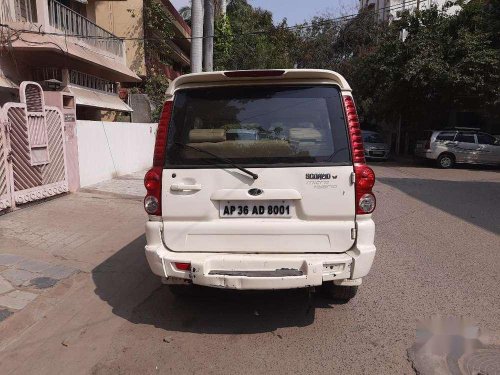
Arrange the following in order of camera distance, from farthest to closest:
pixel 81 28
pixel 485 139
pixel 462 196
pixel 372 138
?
pixel 372 138 < pixel 485 139 < pixel 81 28 < pixel 462 196

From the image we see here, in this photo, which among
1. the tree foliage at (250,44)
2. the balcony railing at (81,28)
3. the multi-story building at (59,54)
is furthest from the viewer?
the tree foliage at (250,44)

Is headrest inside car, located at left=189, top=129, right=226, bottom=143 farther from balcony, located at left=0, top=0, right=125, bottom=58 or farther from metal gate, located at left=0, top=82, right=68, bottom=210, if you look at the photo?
balcony, located at left=0, top=0, right=125, bottom=58

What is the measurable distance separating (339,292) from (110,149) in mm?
9614

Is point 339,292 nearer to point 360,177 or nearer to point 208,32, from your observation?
point 360,177

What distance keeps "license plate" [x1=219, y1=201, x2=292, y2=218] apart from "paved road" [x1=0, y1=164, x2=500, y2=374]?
3.28 feet

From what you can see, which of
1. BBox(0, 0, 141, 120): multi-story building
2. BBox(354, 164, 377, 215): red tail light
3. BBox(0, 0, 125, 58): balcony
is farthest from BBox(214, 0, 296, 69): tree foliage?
BBox(354, 164, 377, 215): red tail light

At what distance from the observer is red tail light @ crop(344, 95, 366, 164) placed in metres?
3.49

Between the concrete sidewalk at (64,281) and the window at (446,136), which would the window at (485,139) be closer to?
the window at (446,136)

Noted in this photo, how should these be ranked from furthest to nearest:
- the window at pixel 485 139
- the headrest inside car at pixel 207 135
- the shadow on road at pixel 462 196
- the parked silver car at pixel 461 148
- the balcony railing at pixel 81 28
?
the window at pixel 485 139
the parked silver car at pixel 461 148
the balcony railing at pixel 81 28
the shadow on road at pixel 462 196
the headrest inside car at pixel 207 135

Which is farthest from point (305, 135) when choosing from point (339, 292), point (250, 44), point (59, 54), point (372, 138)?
point (250, 44)

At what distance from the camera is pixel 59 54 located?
1296 cm

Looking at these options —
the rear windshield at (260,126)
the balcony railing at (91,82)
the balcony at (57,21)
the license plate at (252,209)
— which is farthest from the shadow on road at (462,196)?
the balcony at (57,21)

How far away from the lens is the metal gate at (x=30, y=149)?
7.25m

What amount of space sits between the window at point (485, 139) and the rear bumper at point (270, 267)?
17.8 metres
